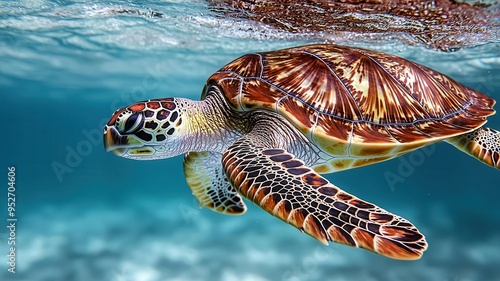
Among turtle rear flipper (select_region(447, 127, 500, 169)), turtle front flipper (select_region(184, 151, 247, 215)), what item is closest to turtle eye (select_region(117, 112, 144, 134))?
turtle front flipper (select_region(184, 151, 247, 215))

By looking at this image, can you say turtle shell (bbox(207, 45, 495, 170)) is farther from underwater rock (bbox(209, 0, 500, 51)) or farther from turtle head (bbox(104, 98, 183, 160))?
underwater rock (bbox(209, 0, 500, 51))

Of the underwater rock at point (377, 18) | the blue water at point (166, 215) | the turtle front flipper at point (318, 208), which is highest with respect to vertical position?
the underwater rock at point (377, 18)

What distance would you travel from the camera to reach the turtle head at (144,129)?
3.20 metres

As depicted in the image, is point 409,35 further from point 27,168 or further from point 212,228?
point 27,168

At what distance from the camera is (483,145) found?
4207mm

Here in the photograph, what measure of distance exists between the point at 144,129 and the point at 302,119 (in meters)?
1.40

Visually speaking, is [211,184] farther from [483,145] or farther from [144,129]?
[483,145]

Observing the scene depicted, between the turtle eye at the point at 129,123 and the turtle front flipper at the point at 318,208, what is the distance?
0.94m

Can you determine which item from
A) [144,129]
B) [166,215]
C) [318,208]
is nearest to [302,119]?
[318,208]

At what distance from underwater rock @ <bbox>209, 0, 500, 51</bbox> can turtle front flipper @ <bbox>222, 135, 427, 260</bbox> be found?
449cm

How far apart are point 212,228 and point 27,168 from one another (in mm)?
45744

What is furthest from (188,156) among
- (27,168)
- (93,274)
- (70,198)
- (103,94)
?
(27,168)

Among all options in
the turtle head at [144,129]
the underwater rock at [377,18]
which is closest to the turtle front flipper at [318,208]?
the turtle head at [144,129]

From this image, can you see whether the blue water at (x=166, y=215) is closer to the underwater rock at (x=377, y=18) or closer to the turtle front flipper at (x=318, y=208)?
the underwater rock at (x=377, y=18)
